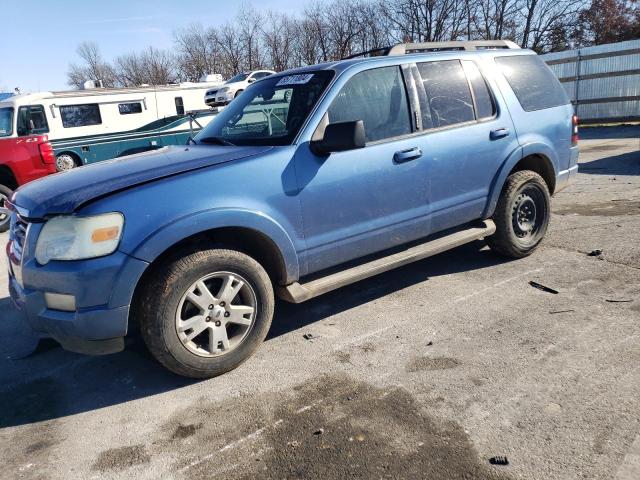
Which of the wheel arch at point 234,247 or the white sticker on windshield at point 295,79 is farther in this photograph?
the white sticker on windshield at point 295,79

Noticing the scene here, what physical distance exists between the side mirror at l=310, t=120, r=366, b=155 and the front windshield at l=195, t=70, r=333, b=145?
0.24 metres

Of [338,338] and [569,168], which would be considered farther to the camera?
[569,168]

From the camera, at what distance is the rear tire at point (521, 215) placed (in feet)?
15.2

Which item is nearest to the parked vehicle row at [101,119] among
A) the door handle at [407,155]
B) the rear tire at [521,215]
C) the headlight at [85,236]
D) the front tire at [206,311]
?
the rear tire at [521,215]

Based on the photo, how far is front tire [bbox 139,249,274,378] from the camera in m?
2.96

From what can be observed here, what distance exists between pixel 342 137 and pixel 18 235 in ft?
7.03

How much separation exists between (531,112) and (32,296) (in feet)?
14.1

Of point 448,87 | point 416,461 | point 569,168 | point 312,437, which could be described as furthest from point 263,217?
point 569,168

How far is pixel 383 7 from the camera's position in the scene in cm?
4328

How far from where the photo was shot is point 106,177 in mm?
3129

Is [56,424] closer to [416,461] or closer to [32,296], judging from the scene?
[32,296]

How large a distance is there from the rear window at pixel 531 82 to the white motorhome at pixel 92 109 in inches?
527

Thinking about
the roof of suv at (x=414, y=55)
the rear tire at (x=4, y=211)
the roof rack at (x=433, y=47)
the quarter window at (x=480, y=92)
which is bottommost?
the rear tire at (x=4, y=211)

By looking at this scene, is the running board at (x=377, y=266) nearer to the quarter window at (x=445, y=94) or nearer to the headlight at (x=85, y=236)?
the quarter window at (x=445, y=94)
